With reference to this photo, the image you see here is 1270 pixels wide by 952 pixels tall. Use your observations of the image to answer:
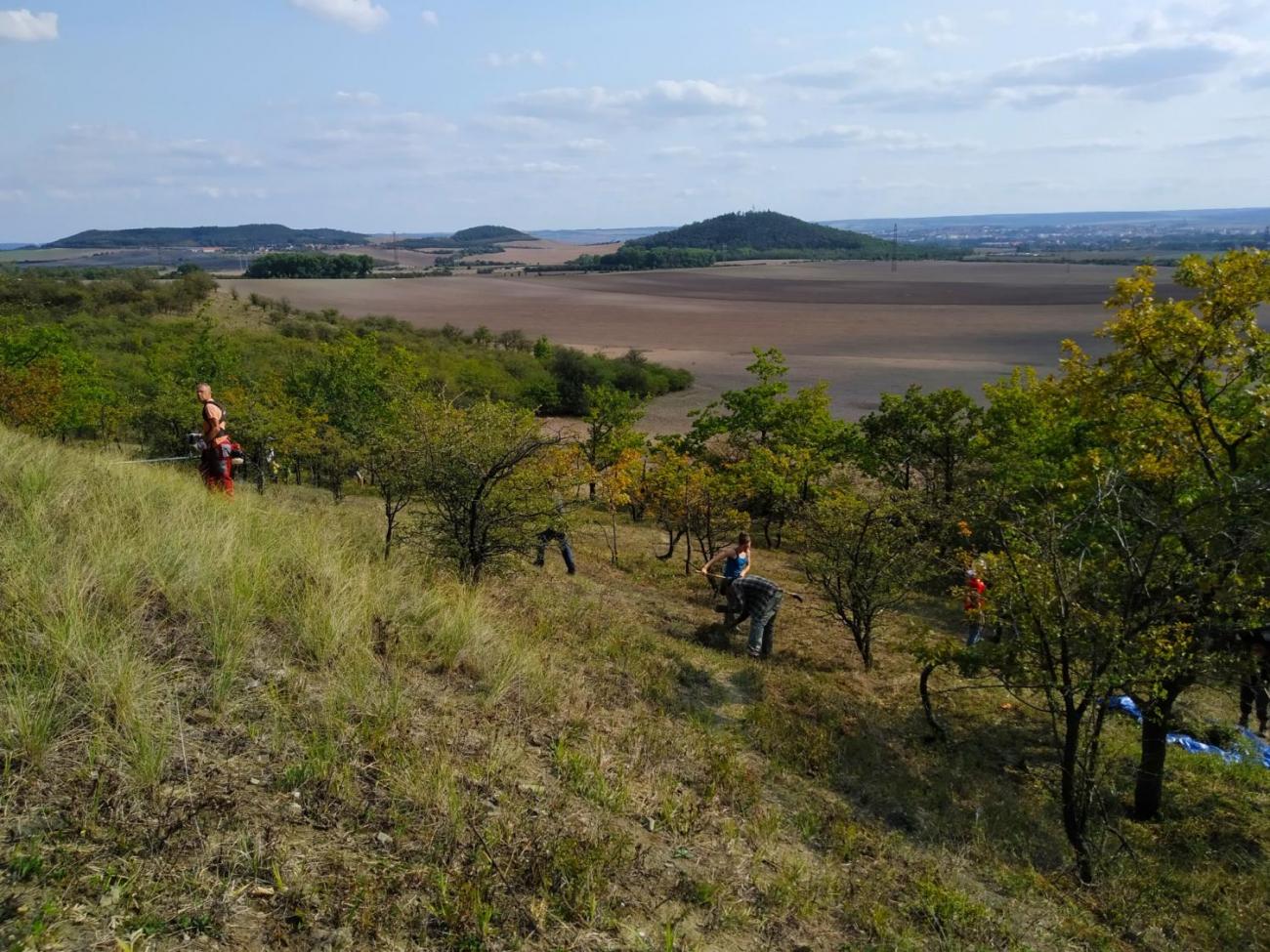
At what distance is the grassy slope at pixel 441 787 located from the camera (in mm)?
3674

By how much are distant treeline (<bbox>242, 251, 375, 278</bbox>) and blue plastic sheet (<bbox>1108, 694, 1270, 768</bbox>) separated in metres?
137

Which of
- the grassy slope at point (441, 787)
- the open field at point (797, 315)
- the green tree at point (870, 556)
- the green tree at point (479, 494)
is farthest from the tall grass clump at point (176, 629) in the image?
the open field at point (797, 315)

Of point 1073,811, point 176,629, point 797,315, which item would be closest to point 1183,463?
point 1073,811

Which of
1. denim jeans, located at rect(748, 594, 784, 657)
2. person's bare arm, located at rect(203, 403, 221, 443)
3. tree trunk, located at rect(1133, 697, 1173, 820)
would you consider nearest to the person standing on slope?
denim jeans, located at rect(748, 594, 784, 657)

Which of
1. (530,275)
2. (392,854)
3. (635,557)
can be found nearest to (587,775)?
(392,854)

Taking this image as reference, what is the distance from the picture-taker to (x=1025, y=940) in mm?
4871

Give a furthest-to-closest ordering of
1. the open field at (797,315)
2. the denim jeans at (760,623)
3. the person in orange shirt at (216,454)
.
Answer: the open field at (797,315) < the denim jeans at (760,623) < the person in orange shirt at (216,454)

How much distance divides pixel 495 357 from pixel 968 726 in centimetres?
5919

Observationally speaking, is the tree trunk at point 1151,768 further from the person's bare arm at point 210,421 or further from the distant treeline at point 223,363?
→ the person's bare arm at point 210,421

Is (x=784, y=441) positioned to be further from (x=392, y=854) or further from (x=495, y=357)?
(x=495, y=357)

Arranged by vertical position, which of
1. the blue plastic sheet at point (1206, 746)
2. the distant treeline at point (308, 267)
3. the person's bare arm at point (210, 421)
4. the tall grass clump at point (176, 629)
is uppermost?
the distant treeline at point (308, 267)

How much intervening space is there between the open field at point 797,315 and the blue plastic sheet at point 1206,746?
1535 inches

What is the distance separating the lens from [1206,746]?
9.21 metres

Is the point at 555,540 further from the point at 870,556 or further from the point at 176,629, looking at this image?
the point at 176,629
